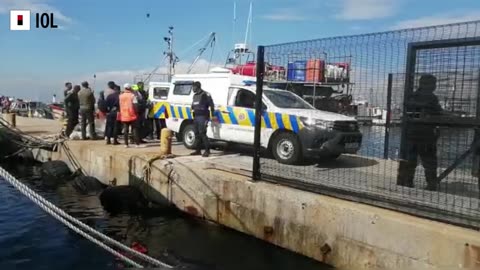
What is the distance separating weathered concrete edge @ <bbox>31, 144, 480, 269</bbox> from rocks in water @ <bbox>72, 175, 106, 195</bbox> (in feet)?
7.03

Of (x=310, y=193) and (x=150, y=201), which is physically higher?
(x=310, y=193)

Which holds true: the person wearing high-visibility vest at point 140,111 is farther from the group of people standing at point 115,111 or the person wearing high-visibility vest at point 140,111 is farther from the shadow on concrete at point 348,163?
the shadow on concrete at point 348,163

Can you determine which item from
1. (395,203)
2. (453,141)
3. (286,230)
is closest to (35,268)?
(286,230)

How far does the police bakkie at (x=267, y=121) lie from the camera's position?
8.73 meters

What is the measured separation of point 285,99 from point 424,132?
403 centimetres

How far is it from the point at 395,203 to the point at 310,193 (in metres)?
1.43

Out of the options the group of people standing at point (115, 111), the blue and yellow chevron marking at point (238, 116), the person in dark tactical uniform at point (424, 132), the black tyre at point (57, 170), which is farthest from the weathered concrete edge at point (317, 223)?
the black tyre at point (57, 170)

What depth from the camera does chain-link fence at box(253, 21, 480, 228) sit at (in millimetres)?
6277

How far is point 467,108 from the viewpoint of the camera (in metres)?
6.30

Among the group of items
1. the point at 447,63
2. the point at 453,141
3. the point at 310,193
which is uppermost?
the point at 447,63

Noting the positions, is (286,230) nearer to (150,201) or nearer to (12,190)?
(150,201)

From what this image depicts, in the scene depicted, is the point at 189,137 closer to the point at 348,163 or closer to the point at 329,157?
the point at 329,157

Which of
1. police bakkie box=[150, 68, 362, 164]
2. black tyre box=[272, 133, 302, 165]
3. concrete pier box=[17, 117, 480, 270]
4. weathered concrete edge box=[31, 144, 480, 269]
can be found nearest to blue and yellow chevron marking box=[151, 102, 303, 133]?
police bakkie box=[150, 68, 362, 164]

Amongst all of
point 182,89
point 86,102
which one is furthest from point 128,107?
point 86,102
